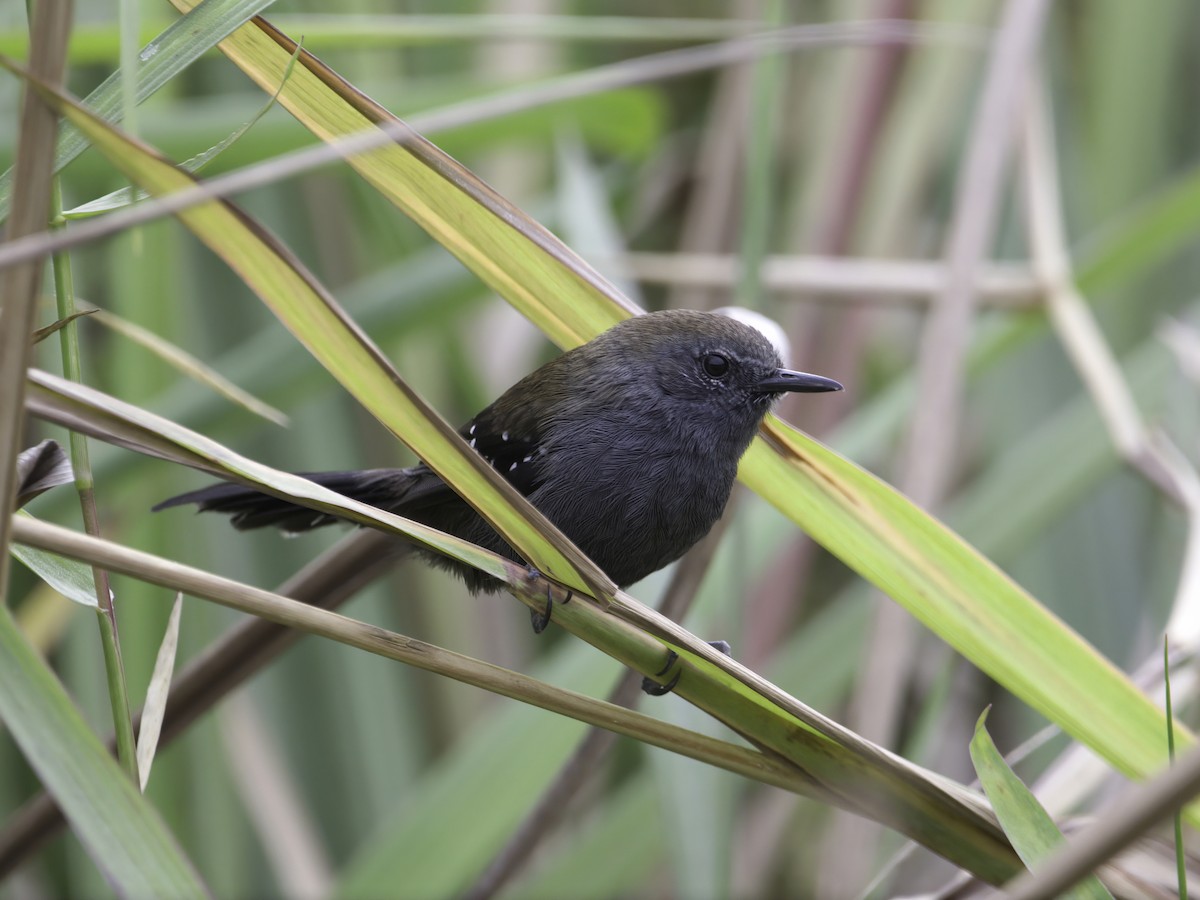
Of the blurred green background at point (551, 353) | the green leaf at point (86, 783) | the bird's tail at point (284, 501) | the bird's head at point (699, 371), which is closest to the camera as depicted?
the green leaf at point (86, 783)

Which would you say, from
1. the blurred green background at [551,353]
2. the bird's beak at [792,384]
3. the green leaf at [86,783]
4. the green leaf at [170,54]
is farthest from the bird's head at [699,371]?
the green leaf at [86,783]

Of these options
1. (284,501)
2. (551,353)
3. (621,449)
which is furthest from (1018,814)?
(551,353)

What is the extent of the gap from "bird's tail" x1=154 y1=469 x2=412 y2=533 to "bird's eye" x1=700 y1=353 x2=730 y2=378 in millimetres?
546

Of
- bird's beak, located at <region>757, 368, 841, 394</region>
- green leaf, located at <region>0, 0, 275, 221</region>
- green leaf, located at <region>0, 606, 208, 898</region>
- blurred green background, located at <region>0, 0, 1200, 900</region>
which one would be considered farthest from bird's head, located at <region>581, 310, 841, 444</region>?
green leaf, located at <region>0, 606, 208, 898</region>

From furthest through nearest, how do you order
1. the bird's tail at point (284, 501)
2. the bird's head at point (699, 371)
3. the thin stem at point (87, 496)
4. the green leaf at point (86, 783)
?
the bird's head at point (699, 371)
the bird's tail at point (284, 501)
the thin stem at point (87, 496)
the green leaf at point (86, 783)

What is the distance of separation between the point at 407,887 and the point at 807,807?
141cm

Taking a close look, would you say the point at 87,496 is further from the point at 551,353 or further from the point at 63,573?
the point at 551,353

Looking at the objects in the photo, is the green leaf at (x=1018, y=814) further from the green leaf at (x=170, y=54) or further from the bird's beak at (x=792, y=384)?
the green leaf at (x=170, y=54)

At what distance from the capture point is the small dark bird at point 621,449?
1.87 metres

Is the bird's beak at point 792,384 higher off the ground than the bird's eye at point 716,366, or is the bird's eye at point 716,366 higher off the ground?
the bird's eye at point 716,366

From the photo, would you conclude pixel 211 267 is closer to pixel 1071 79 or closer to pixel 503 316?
pixel 503 316

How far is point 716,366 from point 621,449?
233mm

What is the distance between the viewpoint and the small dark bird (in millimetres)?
1868

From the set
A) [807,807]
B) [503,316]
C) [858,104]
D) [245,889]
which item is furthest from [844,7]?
[245,889]
